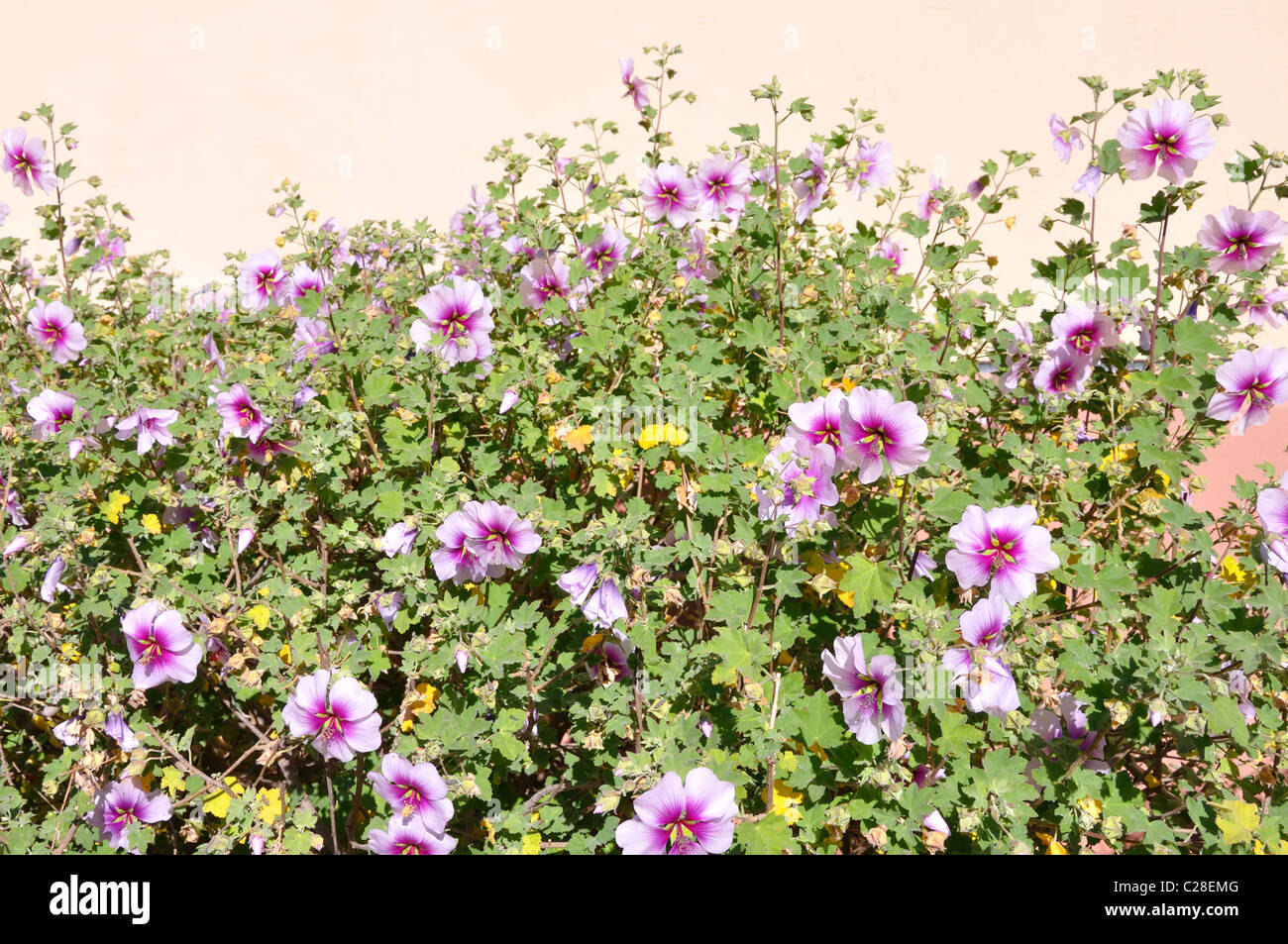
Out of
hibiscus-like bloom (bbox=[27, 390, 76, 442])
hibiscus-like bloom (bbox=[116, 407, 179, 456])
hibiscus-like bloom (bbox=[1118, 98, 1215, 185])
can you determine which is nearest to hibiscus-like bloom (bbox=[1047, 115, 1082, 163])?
hibiscus-like bloom (bbox=[1118, 98, 1215, 185])

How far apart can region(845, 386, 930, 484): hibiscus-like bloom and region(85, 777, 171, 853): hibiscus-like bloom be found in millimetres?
1713

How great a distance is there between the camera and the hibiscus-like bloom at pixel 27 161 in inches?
111

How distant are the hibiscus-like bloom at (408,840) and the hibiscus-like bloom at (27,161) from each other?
2.22m

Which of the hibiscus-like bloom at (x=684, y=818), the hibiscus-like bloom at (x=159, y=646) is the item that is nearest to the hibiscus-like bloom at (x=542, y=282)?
the hibiscus-like bloom at (x=159, y=646)

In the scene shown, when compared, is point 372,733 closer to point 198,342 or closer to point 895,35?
point 198,342

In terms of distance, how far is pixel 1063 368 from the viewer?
218 centimetres

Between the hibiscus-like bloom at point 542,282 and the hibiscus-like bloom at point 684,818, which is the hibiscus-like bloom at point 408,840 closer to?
the hibiscus-like bloom at point 684,818

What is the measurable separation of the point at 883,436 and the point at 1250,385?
2.67 ft

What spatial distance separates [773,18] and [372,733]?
12303 mm

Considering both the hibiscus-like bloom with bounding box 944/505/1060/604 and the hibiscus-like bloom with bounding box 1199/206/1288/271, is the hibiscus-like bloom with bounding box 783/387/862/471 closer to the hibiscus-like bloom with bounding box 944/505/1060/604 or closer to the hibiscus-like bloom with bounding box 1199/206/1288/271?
the hibiscus-like bloom with bounding box 944/505/1060/604

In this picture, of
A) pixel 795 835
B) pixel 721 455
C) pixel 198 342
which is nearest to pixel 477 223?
pixel 198 342

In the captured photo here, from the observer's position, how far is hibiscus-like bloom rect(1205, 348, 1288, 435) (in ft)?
6.15

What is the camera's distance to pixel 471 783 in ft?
6.07

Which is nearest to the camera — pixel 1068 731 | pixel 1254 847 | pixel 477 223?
pixel 1254 847
